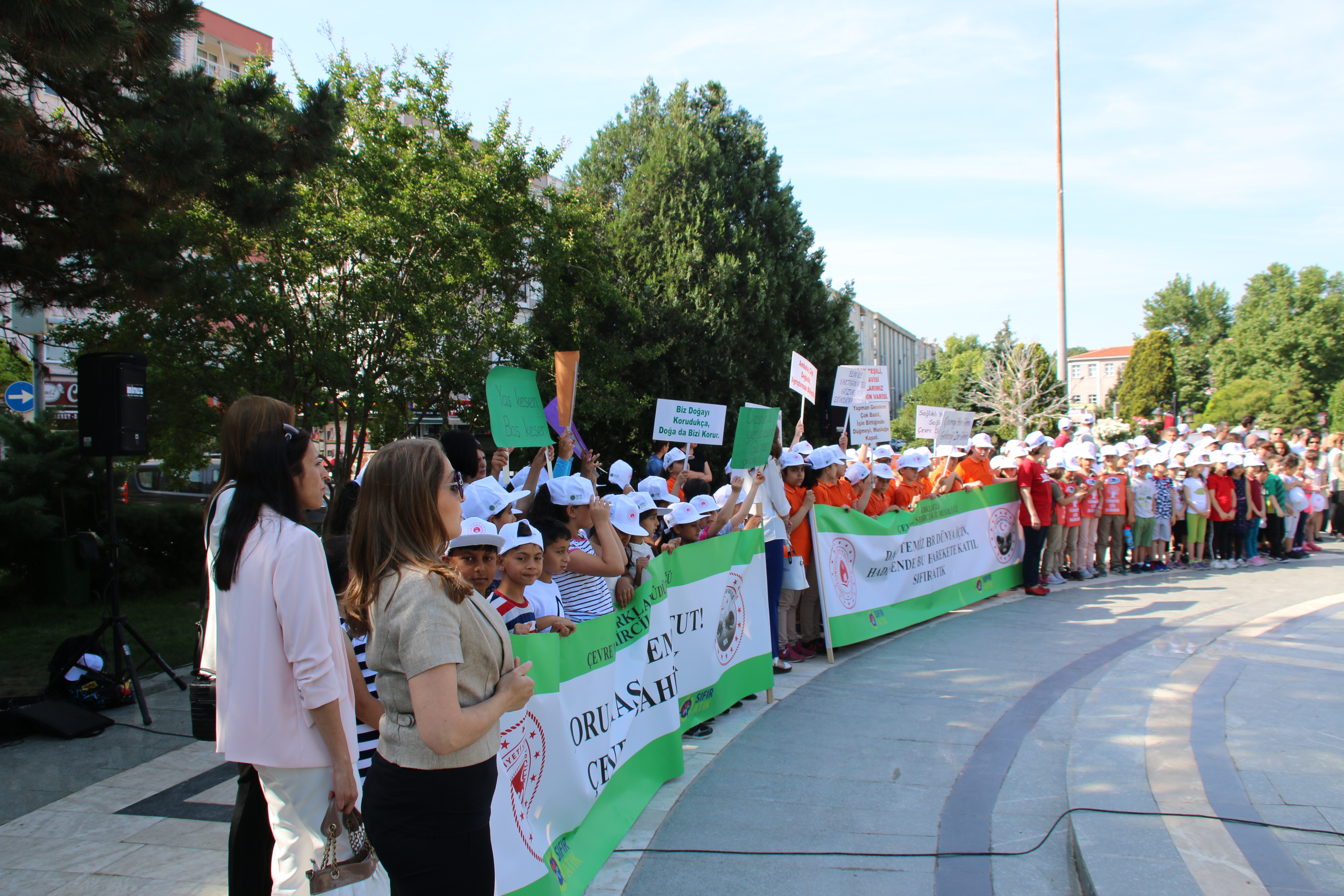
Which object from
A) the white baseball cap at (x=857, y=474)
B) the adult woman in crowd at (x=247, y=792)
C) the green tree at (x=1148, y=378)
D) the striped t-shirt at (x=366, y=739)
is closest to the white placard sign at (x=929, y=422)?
the white baseball cap at (x=857, y=474)

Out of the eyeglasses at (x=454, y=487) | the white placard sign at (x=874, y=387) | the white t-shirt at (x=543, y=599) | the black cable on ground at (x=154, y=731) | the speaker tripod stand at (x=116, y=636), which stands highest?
the white placard sign at (x=874, y=387)

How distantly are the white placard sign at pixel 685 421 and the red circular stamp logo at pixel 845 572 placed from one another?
6.57 feet

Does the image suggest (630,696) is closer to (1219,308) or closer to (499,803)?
(499,803)

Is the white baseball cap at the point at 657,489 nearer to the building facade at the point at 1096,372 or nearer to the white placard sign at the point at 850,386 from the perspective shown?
the white placard sign at the point at 850,386

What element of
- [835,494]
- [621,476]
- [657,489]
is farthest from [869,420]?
[657,489]

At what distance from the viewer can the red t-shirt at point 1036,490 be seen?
463 inches

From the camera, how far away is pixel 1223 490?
14.5 meters

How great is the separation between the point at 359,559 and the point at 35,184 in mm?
5468

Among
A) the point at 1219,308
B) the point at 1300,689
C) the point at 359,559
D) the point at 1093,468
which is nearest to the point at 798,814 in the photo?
the point at 359,559

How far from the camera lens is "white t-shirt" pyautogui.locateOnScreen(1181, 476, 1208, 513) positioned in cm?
1417

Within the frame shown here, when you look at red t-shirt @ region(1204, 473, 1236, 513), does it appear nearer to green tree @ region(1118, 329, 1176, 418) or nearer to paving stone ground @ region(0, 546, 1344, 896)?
paving stone ground @ region(0, 546, 1344, 896)

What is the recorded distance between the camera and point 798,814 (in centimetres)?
456

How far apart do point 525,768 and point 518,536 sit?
3.09ft

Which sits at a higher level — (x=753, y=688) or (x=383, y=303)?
(x=383, y=303)
